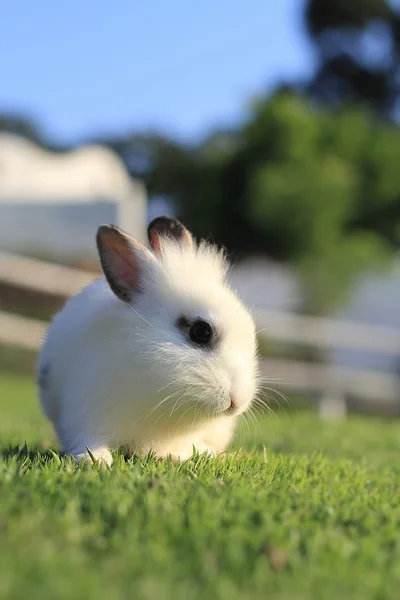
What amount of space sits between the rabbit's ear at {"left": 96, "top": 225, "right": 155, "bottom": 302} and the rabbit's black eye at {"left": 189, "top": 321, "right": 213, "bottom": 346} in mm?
353

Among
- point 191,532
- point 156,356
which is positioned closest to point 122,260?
point 156,356

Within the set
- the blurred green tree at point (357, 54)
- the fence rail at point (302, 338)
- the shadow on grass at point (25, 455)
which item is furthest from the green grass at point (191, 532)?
the blurred green tree at point (357, 54)

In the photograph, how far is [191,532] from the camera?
7.09 feet

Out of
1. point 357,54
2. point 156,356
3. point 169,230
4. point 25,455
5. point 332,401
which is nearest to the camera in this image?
point 156,356

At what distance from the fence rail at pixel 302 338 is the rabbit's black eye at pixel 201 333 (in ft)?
32.0

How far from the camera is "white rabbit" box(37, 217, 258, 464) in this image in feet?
10.4

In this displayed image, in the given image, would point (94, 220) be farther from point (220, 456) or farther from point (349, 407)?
point (220, 456)

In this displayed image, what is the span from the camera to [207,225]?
64.3ft

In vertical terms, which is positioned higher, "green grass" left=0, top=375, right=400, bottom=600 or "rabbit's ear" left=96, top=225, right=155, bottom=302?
"rabbit's ear" left=96, top=225, right=155, bottom=302

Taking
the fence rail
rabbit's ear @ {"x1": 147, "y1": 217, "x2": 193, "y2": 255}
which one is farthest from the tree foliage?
rabbit's ear @ {"x1": 147, "y1": 217, "x2": 193, "y2": 255}

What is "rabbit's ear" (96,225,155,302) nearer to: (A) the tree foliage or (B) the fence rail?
(B) the fence rail

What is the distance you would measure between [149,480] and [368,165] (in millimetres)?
18073

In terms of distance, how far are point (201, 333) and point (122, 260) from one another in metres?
0.51

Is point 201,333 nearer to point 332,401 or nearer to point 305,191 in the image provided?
point 332,401
